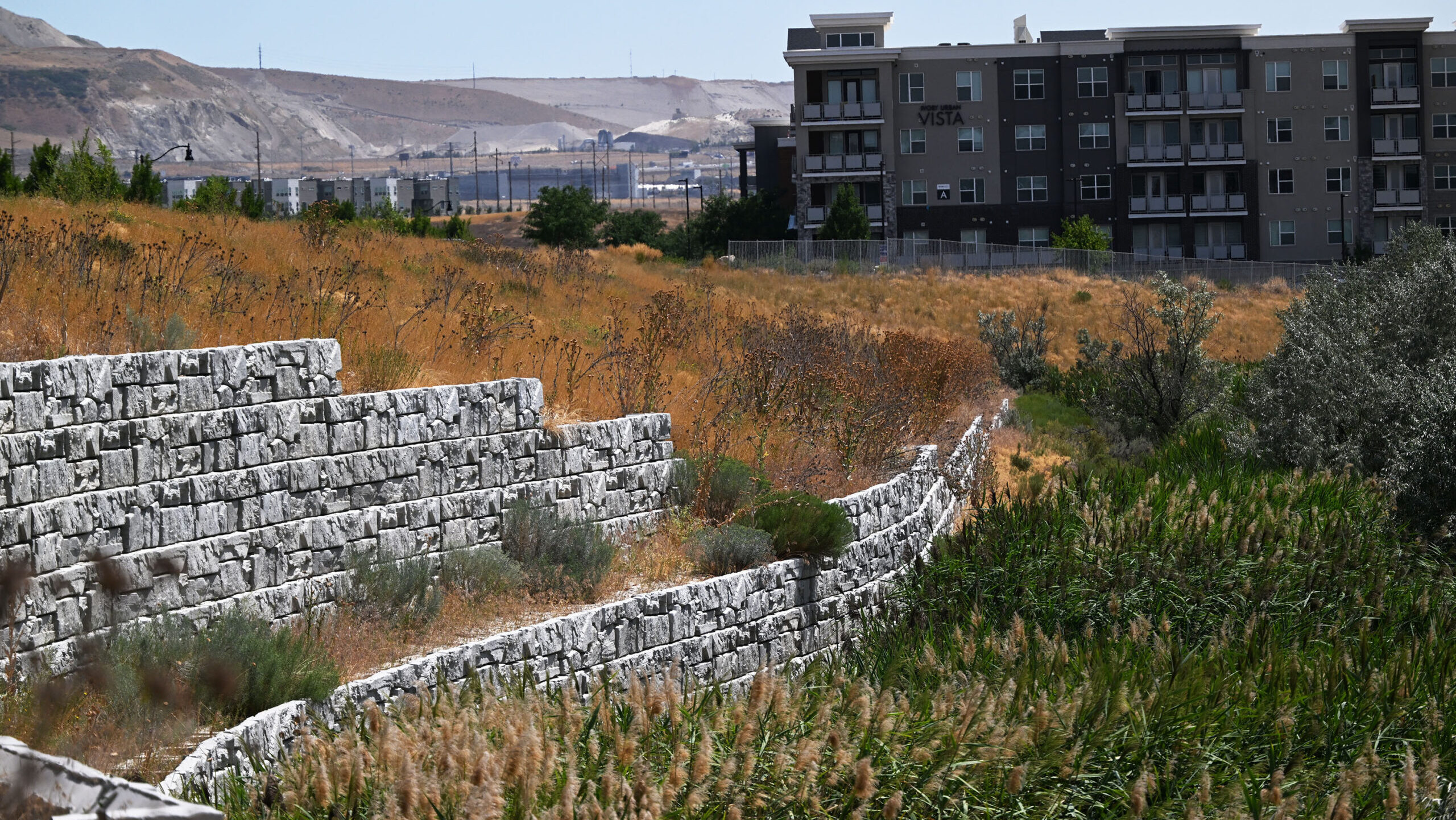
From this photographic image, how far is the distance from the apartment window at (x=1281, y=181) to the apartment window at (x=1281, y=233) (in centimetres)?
137

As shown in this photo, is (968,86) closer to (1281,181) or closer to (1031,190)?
(1031,190)

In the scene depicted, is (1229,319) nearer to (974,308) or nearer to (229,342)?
(974,308)

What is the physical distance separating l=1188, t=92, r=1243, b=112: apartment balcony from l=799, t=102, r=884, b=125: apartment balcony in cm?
1405

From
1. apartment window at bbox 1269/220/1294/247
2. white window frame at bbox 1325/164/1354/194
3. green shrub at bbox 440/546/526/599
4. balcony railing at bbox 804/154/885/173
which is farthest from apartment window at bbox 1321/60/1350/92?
green shrub at bbox 440/546/526/599

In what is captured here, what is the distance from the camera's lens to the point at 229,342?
12125mm

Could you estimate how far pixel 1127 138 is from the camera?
5791 cm

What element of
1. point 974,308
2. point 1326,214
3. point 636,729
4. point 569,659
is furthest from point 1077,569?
point 1326,214

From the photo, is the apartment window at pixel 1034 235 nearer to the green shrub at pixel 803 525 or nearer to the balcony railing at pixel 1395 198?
the balcony railing at pixel 1395 198

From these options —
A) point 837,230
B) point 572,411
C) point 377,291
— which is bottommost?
point 572,411

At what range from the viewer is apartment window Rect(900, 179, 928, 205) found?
57.8m

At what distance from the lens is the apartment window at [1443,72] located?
5966 cm

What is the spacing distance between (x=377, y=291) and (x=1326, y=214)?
53802mm

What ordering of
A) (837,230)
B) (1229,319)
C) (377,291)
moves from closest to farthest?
(377,291), (1229,319), (837,230)

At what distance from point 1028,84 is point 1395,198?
17907 mm
